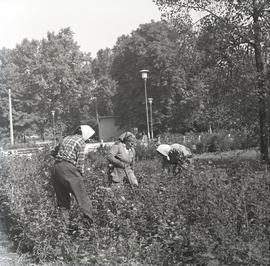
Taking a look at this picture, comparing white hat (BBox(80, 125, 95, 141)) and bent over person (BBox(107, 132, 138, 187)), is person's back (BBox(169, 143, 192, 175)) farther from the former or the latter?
white hat (BBox(80, 125, 95, 141))

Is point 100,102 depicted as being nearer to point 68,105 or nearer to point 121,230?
point 68,105

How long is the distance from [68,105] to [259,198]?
172 ft

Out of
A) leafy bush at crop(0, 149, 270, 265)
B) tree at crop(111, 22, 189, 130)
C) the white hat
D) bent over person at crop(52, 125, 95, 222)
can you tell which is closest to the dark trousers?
bent over person at crop(52, 125, 95, 222)

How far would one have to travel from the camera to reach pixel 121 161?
8125 millimetres

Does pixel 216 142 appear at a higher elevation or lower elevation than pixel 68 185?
lower

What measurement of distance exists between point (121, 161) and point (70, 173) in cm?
176

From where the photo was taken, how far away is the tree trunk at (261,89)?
16656 millimetres

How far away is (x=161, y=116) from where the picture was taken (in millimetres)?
50500

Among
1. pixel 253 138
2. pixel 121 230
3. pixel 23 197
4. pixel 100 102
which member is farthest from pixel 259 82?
pixel 100 102

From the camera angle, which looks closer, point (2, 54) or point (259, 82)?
point (259, 82)

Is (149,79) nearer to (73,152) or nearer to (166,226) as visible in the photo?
(73,152)

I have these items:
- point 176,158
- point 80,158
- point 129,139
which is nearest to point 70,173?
point 80,158

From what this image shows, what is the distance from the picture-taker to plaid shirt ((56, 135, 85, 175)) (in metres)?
6.55

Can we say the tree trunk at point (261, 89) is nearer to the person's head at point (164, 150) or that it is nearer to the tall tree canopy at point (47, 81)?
the person's head at point (164, 150)
